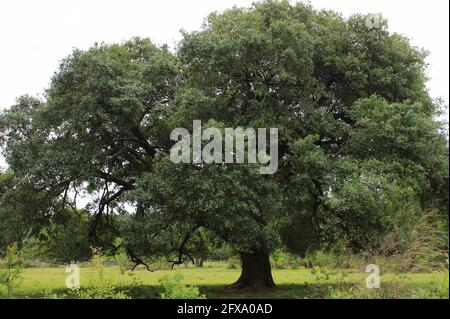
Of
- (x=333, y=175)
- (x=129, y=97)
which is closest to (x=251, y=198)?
(x=333, y=175)

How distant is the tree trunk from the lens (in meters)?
20.6

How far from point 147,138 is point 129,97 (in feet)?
13.3

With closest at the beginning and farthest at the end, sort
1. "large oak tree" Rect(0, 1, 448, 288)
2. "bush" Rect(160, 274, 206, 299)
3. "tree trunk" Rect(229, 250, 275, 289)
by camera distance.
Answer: "bush" Rect(160, 274, 206, 299) → "large oak tree" Rect(0, 1, 448, 288) → "tree trunk" Rect(229, 250, 275, 289)

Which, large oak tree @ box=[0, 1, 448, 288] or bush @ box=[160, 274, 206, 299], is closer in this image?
bush @ box=[160, 274, 206, 299]

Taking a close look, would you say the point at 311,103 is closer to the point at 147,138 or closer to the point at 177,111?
the point at 177,111

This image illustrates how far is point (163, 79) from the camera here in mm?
18156

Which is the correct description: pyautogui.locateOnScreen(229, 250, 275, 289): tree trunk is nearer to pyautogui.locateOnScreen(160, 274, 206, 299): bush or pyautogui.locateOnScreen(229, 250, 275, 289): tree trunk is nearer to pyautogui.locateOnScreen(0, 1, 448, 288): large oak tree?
pyautogui.locateOnScreen(0, 1, 448, 288): large oak tree

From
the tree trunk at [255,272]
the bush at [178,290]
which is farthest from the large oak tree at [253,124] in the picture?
the bush at [178,290]

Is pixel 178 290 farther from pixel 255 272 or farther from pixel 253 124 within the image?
pixel 255 272

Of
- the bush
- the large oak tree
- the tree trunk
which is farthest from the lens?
the tree trunk

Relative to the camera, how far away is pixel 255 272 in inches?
818

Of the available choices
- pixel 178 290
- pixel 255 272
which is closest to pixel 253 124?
pixel 255 272

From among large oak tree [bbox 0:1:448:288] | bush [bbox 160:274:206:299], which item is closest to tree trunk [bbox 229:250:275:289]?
large oak tree [bbox 0:1:448:288]

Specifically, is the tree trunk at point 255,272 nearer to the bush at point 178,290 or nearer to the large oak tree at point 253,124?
the large oak tree at point 253,124
